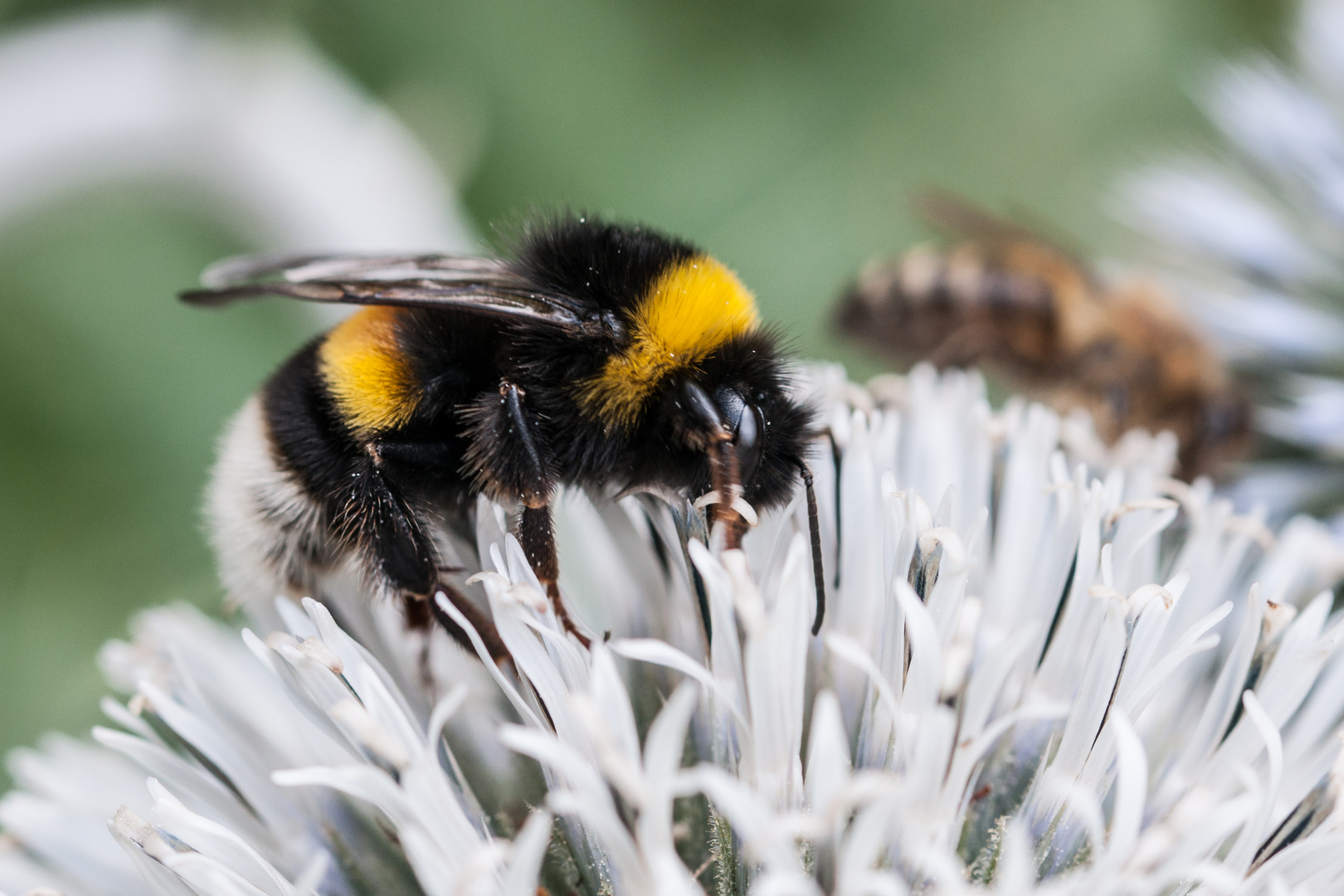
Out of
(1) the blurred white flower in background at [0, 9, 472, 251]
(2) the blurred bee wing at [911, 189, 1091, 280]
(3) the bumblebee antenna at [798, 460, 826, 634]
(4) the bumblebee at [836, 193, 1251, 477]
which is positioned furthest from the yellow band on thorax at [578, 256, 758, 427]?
(1) the blurred white flower in background at [0, 9, 472, 251]

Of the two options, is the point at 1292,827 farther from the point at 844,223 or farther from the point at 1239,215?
the point at 844,223

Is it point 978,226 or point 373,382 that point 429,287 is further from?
point 978,226

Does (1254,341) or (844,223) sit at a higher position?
(844,223)

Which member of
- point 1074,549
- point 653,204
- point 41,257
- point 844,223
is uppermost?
point 41,257

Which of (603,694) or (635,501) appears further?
(635,501)

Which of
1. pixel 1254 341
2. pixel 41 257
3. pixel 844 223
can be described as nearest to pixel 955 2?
pixel 844 223
